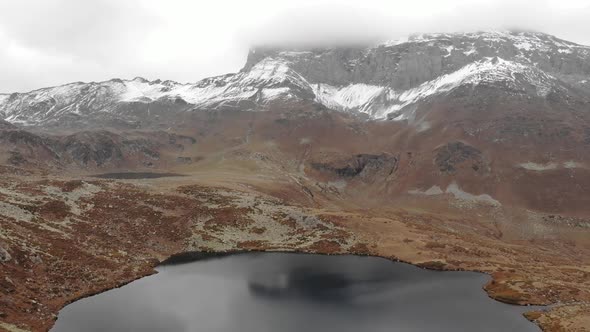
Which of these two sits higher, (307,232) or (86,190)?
(86,190)

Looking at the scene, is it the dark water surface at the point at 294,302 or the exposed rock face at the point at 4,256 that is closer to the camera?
the dark water surface at the point at 294,302

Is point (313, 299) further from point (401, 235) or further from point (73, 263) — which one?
point (401, 235)

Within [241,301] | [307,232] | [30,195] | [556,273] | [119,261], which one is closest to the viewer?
[241,301]

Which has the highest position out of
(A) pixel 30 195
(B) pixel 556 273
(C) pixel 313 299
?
(A) pixel 30 195

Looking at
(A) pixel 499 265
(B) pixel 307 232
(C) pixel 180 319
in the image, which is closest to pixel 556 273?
(A) pixel 499 265

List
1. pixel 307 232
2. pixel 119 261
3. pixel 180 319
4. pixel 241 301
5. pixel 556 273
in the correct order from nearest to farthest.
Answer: pixel 180 319 < pixel 241 301 < pixel 119 261 < pixel 556 273 < pixel 307 232

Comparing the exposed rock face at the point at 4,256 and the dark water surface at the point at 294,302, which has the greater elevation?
the exposed rock face at the point at 4,256

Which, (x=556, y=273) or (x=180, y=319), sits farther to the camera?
(x=556, y=273)

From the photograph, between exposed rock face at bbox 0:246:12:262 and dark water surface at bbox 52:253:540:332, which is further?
exposed rock face at bbox 0:246:12:262
